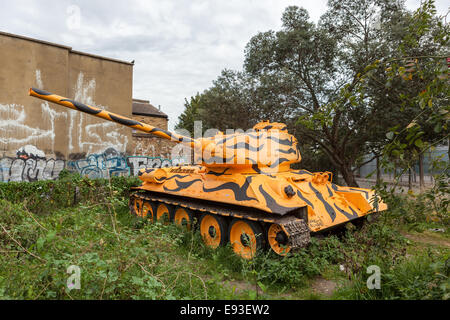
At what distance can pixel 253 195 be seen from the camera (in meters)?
5.45

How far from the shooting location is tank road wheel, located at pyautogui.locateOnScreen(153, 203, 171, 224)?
25.1 feet

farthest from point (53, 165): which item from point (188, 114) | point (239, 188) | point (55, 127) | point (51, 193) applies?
point (188, 114)

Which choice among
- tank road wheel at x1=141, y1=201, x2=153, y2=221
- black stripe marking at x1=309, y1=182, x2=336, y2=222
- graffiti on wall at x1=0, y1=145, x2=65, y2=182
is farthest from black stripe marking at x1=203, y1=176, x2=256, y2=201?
graffiti on wall at x1=0, y1=145, x2=65, y2=182

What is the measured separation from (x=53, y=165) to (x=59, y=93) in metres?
3.27

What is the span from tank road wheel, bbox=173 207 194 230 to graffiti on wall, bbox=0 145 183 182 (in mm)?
5082

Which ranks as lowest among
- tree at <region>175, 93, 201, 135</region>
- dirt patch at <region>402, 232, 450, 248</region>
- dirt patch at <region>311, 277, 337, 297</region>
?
dirt patch at <region>311, 277, 337, 297</region>

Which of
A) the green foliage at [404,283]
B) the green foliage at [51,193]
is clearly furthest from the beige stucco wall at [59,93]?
the green foliage at [404,283]

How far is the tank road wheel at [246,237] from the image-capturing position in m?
5.32

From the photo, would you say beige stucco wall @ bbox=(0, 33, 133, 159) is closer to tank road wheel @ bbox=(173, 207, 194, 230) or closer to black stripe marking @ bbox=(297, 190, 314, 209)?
tank road wheel @ bbox=(173, 207, 194, 230)
